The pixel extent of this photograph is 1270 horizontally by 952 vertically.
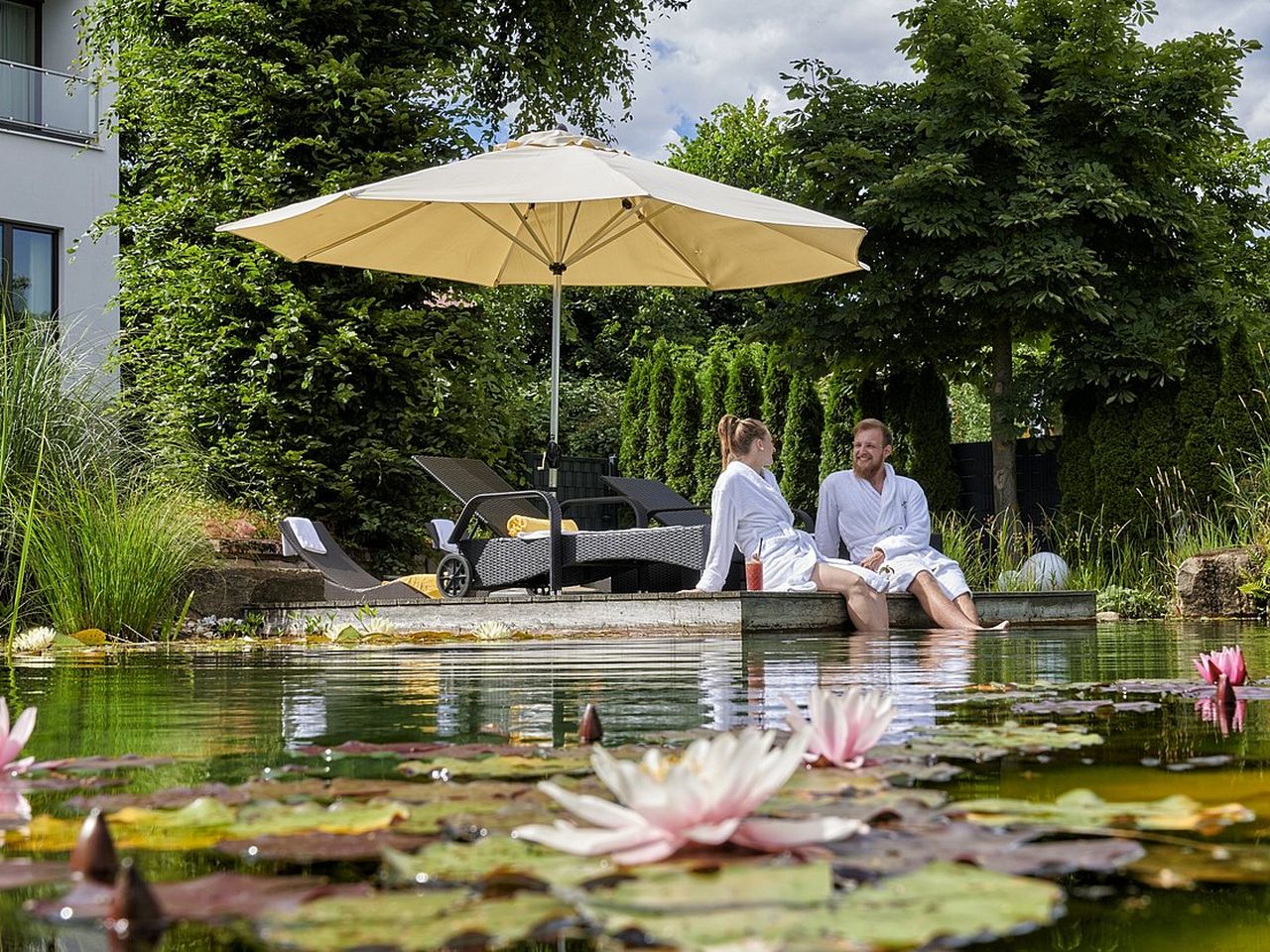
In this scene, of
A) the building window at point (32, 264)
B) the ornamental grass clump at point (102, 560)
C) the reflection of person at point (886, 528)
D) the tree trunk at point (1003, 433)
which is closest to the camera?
the ornamental grass clump at point (102, 560)

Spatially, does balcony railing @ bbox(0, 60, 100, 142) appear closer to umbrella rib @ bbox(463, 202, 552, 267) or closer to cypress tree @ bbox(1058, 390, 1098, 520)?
umbrella rib @ bbox(463, 202, 552, 267)

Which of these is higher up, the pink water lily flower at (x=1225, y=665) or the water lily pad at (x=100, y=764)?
the pink water lily flower at (x=1225, y=665)

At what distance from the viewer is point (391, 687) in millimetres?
2936

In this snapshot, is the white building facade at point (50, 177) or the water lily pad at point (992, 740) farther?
the white building facade at point (50, 177)

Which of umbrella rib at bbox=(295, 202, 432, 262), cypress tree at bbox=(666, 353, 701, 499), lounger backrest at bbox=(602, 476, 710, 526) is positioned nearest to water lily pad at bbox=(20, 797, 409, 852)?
lounger backrest at bbox=(602, 476, 710, 526)

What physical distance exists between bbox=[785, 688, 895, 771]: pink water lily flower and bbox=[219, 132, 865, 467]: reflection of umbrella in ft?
18.3

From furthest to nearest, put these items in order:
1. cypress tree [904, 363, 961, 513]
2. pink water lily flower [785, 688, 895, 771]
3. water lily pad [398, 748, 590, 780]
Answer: cypress tree [904, 363, 961, 513] → water lily pad [398, 748, 590, 780] → pink water lily flower [785, 688, 895, 771]

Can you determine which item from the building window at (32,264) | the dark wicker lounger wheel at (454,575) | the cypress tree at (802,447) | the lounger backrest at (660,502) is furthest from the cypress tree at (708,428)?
the dark wicker lounger wheel at (454,575)

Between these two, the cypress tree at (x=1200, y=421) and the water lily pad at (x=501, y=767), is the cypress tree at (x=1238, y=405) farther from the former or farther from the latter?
the water lily pad at (x=501, y=767)

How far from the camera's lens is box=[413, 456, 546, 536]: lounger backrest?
8797mm

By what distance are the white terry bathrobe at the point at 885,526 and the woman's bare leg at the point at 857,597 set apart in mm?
515

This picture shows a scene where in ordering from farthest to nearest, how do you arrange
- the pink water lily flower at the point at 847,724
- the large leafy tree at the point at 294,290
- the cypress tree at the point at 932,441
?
the cypress tree at the point at 932,441
the large leafy tree at the point at 294,290
the pink water lily flower at the point at 847,724

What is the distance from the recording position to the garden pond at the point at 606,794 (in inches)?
29.8

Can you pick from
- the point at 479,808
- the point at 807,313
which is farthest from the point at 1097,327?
the point at 479,808
